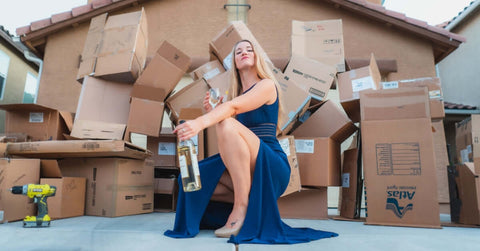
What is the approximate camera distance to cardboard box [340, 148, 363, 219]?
278 cm

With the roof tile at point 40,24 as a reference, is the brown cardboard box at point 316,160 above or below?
below

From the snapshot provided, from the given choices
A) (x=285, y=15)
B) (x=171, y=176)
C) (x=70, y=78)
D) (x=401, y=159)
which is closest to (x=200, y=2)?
(x=285, y=15)

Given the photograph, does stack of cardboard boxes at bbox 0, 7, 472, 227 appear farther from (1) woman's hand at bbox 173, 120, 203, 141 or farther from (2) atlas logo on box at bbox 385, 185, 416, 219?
(1) woman's hand at bbox 173, 120, 203, 141

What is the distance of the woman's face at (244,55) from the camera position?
1984mm

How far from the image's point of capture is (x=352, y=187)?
2846 millimetres

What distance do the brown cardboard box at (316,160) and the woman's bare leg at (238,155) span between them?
42.5 inches

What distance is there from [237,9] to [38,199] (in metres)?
3.64

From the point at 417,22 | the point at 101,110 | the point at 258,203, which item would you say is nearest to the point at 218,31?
the point at 101,110

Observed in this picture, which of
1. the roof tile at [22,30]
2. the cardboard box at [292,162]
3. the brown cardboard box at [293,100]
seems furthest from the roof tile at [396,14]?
the roof tile at [22,30]

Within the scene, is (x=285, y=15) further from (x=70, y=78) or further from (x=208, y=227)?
(x=208, y=227)

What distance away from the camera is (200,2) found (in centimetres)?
494

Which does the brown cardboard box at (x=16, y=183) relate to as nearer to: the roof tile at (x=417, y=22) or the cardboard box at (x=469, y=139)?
the cardboard box at (x=469, y=139)

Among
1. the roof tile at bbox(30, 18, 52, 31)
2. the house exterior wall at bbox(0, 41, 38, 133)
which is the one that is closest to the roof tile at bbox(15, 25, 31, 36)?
the roof tile at bbox(30, 18, 52, 31)

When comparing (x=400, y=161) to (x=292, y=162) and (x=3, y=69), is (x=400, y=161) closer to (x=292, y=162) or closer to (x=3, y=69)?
(x=292, y=162)
